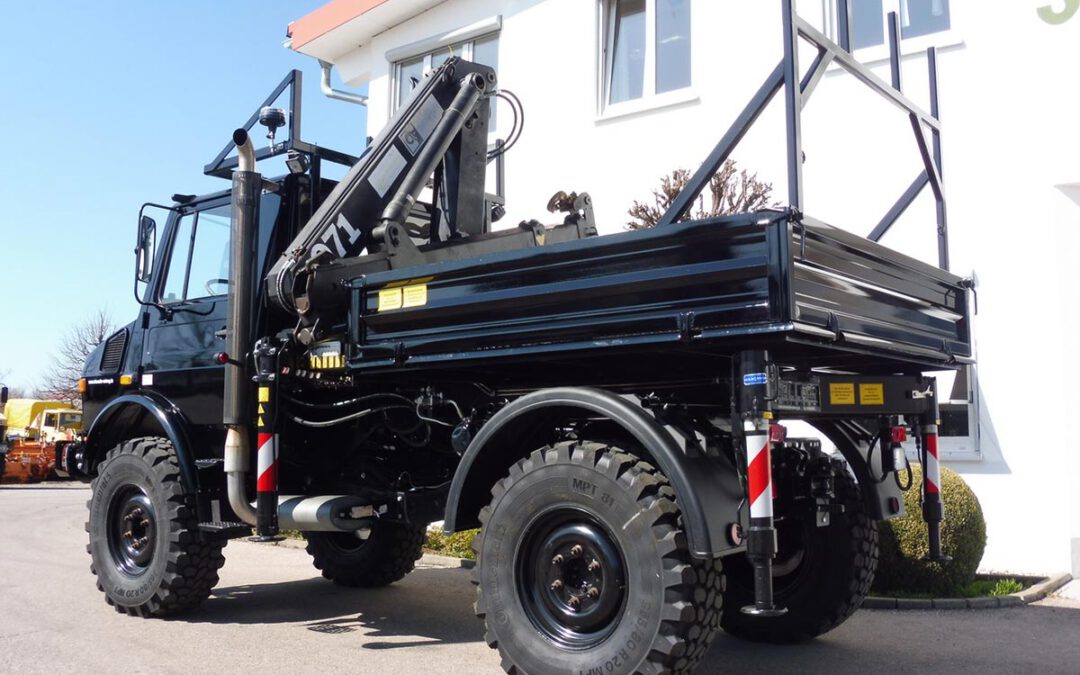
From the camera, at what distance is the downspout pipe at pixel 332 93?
50.3 feet

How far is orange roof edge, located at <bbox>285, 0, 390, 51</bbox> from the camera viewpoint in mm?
13586

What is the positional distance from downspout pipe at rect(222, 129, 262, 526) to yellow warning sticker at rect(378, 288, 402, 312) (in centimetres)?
126

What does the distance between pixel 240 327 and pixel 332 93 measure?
10.0m

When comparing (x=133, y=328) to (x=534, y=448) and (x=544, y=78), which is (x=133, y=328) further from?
(x=544, y=78)

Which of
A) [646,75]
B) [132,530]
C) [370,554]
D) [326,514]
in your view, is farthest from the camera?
[646,75]

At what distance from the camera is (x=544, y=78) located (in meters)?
11.8

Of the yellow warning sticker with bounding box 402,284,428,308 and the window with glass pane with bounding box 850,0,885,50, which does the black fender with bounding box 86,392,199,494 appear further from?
the window with glass pane with bounding box 850,0,885,50

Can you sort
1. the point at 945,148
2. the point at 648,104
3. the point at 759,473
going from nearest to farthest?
the point at 759,473 → the point at 945,148 → the point at 648,104

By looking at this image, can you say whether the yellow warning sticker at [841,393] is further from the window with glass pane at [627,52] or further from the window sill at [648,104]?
the window with glass pane at [627,52]

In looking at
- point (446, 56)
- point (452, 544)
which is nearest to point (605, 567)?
point (452, 544)

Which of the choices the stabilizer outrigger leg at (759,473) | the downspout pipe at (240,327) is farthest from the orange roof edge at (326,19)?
the stabilizer outrigger leg at (759,473)

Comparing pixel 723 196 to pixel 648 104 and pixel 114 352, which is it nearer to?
pixel 648 104

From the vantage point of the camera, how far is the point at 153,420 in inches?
272

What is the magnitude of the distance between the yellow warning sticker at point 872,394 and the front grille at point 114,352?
209 inches
